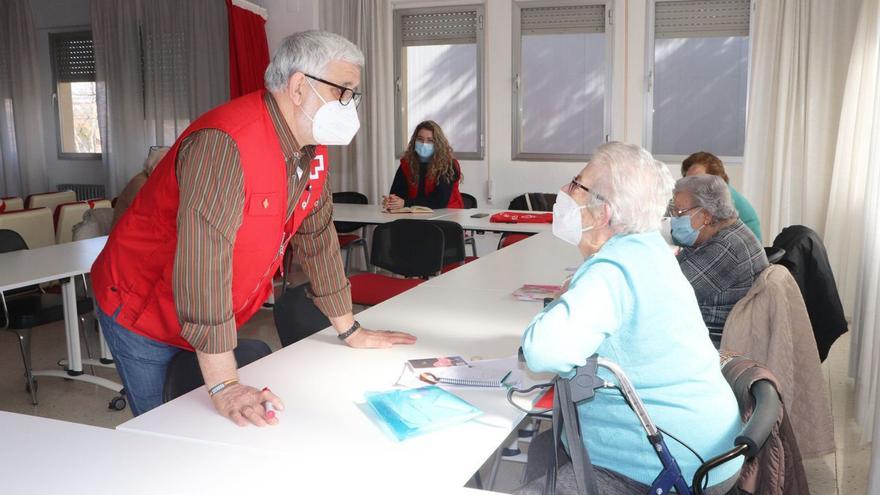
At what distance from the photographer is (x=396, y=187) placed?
6.38 metres

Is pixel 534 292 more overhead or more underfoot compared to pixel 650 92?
more underfoot

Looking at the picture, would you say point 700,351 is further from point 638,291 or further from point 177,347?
point 177,347

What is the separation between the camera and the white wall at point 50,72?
9648 millimetres

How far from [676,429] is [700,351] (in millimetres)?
178

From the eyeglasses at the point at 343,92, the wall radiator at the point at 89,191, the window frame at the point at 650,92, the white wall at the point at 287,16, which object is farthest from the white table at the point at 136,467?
the wall radiator at the point at 89,191

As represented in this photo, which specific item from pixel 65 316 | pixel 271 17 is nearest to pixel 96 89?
pixel 271 17

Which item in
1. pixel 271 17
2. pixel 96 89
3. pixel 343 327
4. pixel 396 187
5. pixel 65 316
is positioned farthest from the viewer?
pixel 96 89

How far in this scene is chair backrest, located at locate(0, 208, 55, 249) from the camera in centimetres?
545

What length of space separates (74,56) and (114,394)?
6.85 meters

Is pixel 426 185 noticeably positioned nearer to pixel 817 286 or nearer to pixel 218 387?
pixel 817 286

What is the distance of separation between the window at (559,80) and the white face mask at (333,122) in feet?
17.8

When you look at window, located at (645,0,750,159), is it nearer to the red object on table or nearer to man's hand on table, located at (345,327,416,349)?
the red object on table

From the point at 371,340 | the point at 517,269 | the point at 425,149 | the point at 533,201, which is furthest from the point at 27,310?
the point at 533,201

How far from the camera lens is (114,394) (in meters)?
4.38
